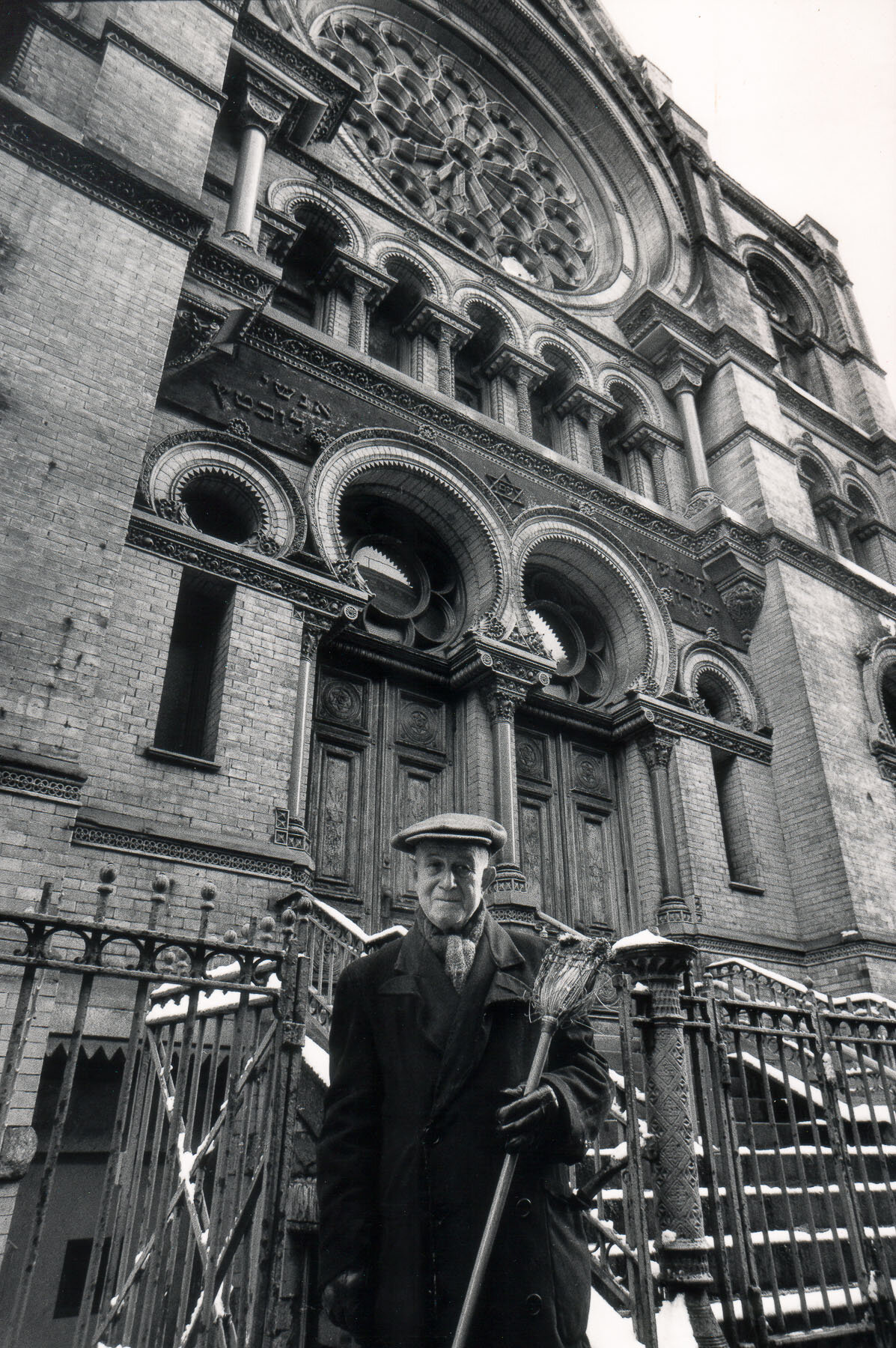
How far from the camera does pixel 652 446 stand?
15531mm

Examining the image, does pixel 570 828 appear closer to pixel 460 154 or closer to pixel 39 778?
pixel 39 778

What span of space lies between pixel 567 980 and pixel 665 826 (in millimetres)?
9311

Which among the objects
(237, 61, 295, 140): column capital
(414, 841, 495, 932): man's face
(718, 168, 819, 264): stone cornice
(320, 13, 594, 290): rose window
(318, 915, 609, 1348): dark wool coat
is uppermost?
(718, 168, 819, 264): stone cornice

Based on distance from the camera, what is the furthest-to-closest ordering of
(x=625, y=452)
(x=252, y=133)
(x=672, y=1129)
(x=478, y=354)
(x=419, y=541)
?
(x=625, y=452) → (x=478, y=354) → (x=419, y=541) → (x=252, y=133) → (x=672, y=1129)

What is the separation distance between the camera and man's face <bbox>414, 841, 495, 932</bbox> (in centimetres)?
281

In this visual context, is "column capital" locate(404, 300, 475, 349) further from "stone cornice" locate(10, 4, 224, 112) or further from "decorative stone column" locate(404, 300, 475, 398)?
"stone cornice" locate(10, 4, 224, 112)

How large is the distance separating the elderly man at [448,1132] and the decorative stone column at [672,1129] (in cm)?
168

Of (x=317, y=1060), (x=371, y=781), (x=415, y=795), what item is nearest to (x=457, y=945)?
(x=317, y=1060)

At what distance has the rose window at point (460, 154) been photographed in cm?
1584

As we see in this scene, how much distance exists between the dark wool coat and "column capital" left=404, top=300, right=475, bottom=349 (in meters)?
12.0

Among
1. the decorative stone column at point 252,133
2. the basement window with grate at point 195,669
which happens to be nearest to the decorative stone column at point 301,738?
the basement window with grate at point 195,669

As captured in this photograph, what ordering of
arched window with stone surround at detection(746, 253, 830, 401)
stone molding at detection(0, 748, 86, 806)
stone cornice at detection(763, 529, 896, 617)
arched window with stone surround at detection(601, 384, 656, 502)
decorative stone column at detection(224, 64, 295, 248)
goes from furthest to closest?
arched window with stone surround at detection(746, 253, 830, 401) < arched window with stone surround at detection(601, 384, 656, 502) < stone cornice at detection(763, 529, 896, 617) < decorative stone column at detection(224, 64, 295, 248) < stone molding at detection(0, 748, 86, 806)

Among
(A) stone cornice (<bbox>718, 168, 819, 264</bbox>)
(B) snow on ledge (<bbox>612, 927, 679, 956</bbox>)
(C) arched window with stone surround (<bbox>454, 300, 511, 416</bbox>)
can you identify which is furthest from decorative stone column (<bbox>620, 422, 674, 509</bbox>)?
(B) snow on ledge (<bbox>612, 927, 679, 956</bbox>)

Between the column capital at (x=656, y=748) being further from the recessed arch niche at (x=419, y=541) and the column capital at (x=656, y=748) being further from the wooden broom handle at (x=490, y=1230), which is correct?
the wooden broom handle at (x=490, y=1230)
